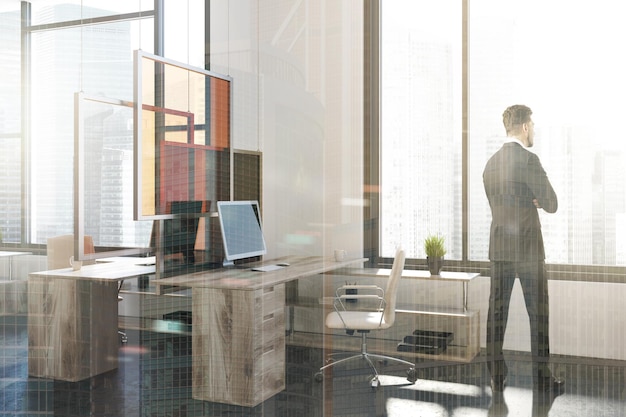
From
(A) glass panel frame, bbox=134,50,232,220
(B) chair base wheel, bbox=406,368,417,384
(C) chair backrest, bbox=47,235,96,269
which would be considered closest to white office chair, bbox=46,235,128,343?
(C) chair backrest, bbox=47,235,96,269

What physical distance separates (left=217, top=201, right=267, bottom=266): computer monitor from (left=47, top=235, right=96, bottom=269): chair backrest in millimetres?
443

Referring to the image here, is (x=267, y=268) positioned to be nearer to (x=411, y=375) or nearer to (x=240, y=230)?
(x=240, y=230)

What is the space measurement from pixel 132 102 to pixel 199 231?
0.50 metres

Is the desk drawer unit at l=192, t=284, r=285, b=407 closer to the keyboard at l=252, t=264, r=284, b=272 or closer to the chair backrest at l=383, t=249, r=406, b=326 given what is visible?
the keyboard at l=252, t=264, r=284, b=272

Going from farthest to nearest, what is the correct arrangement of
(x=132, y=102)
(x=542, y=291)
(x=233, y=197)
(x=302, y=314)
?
(x=233, y=197), (x=132, y=102), (x=302, y=314), (x=542, y=291)

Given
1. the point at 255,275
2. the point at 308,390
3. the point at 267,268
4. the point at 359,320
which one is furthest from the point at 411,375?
the point at 255,275

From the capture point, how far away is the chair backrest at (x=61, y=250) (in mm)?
1767

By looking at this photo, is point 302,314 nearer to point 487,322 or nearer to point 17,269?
point 487,322

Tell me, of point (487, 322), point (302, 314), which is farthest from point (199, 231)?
point (487, 322)

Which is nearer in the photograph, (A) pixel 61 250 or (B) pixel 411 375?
(B) pixel 411 375

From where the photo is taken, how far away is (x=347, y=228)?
1591mm

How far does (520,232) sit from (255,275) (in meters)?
0.90

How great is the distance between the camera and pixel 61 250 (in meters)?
1.77

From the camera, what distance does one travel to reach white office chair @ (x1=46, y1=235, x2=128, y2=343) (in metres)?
1.77
